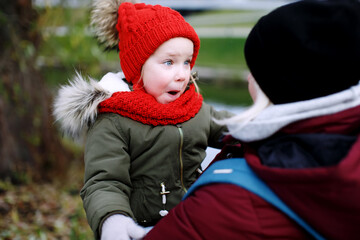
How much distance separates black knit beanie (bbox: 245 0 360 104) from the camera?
46.2 inches

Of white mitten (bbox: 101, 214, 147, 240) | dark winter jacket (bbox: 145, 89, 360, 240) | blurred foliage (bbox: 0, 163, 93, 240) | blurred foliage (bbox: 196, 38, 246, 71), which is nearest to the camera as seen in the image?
dark winter jacket (bbox: 145, 89, 360, 240)

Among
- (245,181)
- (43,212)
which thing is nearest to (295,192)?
(245,181)

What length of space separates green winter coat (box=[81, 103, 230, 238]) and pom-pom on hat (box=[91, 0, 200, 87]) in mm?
296

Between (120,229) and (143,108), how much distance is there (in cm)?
54

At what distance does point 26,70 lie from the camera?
3963 mm

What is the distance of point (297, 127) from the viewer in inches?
47.8

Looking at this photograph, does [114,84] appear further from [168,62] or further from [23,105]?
[23,105]

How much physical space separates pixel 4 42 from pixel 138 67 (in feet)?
8.02

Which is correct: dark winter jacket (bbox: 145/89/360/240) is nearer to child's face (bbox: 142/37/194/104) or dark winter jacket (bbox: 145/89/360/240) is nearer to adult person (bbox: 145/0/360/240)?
adult person (bbox: 145/0/360/240)

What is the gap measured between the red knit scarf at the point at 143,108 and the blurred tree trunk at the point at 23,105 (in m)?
2.26

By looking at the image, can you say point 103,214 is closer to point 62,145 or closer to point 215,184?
point 215,184

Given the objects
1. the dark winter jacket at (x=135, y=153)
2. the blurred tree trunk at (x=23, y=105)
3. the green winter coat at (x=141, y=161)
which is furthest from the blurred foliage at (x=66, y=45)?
the green winter coat at (x=141, y=161)

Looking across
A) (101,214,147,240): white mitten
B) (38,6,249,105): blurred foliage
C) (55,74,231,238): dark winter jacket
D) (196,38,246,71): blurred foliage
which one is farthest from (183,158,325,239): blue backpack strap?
(196,38,246,71): blurred foliage

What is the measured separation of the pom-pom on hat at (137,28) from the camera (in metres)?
1.78
